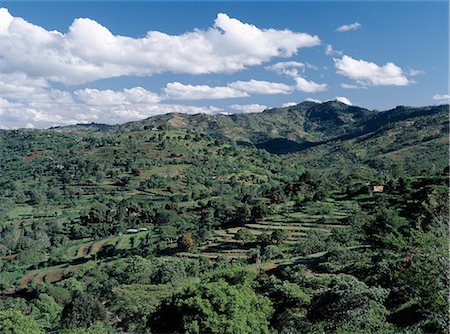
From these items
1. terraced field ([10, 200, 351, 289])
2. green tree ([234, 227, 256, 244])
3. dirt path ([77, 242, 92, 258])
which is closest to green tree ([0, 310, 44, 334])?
terraced field ([10, 200, 351, 289])

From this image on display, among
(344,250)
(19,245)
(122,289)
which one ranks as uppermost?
(344,250)

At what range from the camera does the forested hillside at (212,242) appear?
73.5 feet

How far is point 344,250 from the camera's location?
137 ft

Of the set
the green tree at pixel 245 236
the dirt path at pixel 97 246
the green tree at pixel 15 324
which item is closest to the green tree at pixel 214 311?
the green tree at pixel 15 324

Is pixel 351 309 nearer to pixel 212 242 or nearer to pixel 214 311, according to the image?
pixel 214 311

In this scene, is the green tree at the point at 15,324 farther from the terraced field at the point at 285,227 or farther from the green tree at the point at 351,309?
the terraced field at the point at 285,227

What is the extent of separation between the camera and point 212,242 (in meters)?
67.3

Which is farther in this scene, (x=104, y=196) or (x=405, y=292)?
(x=104, y=196)

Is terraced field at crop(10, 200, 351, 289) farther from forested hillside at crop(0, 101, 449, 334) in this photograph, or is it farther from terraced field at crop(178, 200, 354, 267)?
forested hillside at crop(0, 101, 449, 334)

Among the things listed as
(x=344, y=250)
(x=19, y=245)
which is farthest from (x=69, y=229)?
(x=344, y=250)

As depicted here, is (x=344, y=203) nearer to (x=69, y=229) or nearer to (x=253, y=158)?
(x=69, y=229)

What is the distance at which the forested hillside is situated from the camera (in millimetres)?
22406

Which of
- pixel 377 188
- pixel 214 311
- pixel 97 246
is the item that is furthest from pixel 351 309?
pixel 97 246

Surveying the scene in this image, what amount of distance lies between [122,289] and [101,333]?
15.3 metres
